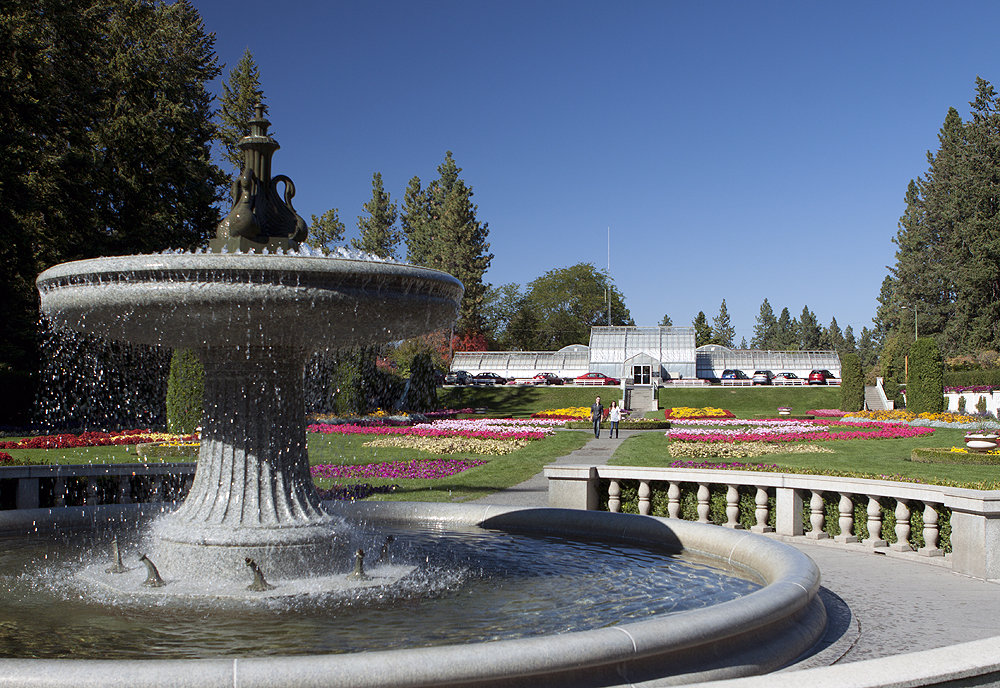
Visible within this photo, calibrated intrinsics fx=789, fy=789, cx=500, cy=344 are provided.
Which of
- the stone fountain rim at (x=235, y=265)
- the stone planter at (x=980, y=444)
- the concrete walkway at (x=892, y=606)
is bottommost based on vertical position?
the concrete walkway at (x=892, y=606)

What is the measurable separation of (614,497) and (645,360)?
53852 millimetres

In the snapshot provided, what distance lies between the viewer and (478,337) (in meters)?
80.6

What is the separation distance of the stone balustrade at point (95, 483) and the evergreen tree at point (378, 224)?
2795 inches

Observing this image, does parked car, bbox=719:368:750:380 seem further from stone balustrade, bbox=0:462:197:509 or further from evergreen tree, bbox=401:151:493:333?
stone balustrade, bbox=0:462:197:509

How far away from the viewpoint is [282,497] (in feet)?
20.7

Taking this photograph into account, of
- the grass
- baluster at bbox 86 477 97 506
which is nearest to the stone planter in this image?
the grass

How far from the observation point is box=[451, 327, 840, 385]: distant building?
2525 inches

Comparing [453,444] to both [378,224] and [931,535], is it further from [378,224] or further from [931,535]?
[378,224]

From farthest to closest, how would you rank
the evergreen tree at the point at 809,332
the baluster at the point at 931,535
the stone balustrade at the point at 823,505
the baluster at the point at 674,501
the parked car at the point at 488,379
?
the evergreen tree at the point at 809,332 < the parked car at the point at 488,379 < the baluster at the point at 674,501 < the baluster at the point at 931,535 < the stone balustrade at the point at 823,505

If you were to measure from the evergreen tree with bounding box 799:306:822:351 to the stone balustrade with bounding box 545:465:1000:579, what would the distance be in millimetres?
135473

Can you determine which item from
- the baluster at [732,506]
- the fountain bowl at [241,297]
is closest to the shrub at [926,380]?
the baluster at [732,506]

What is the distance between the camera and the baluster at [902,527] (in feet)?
25.4

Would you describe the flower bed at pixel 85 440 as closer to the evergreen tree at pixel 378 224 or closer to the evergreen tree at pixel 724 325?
the evergreen tree at pixel 378 224

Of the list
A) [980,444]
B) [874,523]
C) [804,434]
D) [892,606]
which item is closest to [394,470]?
[874,523]
